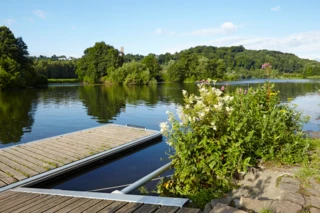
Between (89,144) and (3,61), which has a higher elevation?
(3,61)

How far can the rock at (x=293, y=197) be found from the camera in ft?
A: 8.18

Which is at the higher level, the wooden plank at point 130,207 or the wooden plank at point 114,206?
the wooden plank at point 130,207

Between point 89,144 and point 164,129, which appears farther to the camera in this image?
point 89,144

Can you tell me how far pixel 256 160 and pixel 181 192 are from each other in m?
1.33

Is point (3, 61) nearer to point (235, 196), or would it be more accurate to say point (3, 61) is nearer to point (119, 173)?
point (119, 173)

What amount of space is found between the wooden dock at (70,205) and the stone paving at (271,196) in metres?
0.45

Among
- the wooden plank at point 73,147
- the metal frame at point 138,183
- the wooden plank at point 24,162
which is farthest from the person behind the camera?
the wooden plank at point 73,147

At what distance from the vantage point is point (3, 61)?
3894cm

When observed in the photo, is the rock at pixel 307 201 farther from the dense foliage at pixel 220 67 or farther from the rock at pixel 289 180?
the dense foliage at pixel 220 67

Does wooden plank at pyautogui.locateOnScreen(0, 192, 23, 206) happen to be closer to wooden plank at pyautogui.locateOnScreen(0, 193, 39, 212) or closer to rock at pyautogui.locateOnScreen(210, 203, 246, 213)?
wooden plank at pyautogui.locateOnScreen(0, 193, 39, 212)

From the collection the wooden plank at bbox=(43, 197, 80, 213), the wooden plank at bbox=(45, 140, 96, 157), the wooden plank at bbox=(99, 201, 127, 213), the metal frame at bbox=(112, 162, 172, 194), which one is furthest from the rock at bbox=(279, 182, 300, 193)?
the wooden plank at bbox=(45, 140, 96, 157)

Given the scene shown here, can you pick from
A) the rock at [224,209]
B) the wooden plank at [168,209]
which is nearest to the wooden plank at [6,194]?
the wooden plank at [168,209]

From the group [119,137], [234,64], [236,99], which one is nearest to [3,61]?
[119,137]

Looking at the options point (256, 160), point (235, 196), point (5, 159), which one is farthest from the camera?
point (5, 159)
